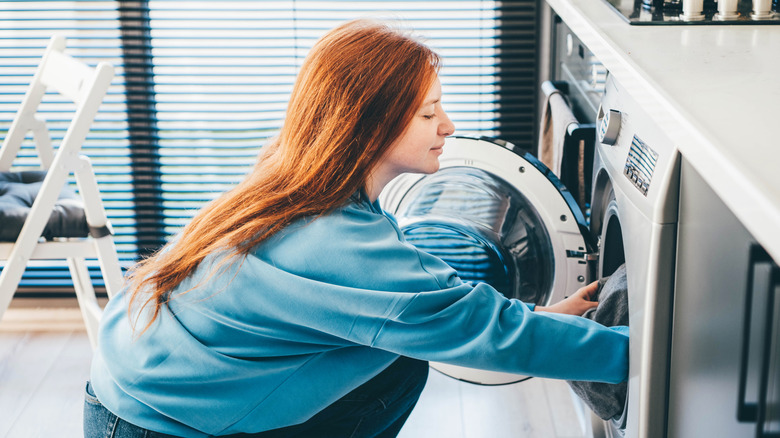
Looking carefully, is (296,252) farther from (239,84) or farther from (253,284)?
(239,84)

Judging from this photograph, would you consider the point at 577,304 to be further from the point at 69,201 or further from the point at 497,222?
the point at 69,201

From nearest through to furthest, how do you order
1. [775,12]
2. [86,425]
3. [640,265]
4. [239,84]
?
1. [640,265]
2. [86,425]
3. [775,12]
4. [239,84]

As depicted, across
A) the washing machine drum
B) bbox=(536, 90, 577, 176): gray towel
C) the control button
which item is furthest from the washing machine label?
bbox=(536, 90, 577, 176): gray towel

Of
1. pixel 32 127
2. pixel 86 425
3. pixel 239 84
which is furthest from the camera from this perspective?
pixel 239 84

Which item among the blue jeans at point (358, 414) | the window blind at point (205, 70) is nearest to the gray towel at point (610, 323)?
the blue jeans at point (358, 414)

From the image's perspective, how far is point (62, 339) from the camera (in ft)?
8.11

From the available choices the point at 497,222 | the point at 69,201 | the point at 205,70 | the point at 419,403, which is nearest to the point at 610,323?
the point at 497,222

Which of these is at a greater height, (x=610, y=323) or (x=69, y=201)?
(x=610, y=323)

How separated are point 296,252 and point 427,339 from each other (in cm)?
19

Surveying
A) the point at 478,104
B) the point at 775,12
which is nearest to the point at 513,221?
the point at 775,12

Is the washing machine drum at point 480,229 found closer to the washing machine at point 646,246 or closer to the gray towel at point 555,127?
the gray towel at point 555,127

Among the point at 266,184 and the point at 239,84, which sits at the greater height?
the point at 266,184

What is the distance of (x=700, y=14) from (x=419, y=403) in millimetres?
1161

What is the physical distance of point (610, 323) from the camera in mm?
1213
